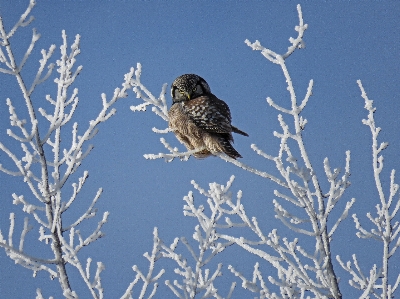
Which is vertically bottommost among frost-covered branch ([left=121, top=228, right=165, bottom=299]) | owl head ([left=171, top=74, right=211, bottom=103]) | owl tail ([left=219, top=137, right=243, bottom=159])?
frost-covered branch ([left=121, top=228, right=165, bottom=299])

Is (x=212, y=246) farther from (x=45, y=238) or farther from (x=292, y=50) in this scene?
(x=292, y=50)

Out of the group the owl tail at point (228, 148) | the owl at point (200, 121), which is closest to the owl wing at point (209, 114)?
the owl at point (200, 121)

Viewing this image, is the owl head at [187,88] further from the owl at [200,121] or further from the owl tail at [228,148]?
the owl tail at [228,148]

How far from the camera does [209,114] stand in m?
5.15

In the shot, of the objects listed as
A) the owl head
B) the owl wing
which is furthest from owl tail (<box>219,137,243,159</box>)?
the owl head

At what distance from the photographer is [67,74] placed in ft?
14.9

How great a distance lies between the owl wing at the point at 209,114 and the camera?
5.06 metres

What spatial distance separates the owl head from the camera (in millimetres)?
5492

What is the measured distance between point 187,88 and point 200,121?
60cm

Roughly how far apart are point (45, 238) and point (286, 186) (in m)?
2.33

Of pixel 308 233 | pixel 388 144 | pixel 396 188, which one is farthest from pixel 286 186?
pixel 396 188

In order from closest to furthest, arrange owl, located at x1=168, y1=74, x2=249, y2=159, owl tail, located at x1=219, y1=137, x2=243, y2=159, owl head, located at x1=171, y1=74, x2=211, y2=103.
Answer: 1. owl tail, located at x1=219, y1=137, x2=243, y2=159
2. owl, located at x1=168, y1=74, x2=249, y2=159
3. owl head, located at x1=171, y1=74, x2=211, y2=103

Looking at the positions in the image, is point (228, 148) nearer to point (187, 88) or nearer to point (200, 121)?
point (200, 121)

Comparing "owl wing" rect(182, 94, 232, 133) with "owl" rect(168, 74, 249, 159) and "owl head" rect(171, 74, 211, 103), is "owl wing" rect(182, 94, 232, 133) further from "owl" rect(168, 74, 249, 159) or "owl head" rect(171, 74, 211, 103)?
"owl head" rect(171, 74, 211, 103)
